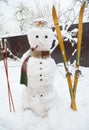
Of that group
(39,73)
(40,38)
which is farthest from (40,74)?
(40,38)

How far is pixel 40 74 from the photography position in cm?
213

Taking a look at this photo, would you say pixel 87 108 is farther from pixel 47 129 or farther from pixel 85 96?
pixel 47 129

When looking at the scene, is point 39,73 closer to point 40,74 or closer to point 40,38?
point 40,74

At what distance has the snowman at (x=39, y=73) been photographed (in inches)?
83.4

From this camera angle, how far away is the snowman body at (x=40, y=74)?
212 cm

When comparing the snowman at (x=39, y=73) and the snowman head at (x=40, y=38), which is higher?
the snowman head at (x=40, y=38)

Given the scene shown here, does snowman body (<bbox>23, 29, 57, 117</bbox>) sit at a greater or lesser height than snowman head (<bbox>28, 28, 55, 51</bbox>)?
lesser

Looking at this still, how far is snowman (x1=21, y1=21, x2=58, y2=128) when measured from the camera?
2117 millimetres

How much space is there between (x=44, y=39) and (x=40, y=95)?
0.61 m

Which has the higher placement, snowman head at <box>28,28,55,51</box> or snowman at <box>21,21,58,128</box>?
snowman head at <box>28,28,55,51</box>

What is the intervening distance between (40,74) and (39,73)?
0.01 metres

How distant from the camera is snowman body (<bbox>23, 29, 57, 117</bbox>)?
2.12m

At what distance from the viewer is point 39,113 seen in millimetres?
2234

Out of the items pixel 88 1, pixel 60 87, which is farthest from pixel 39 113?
pixel 88 1
